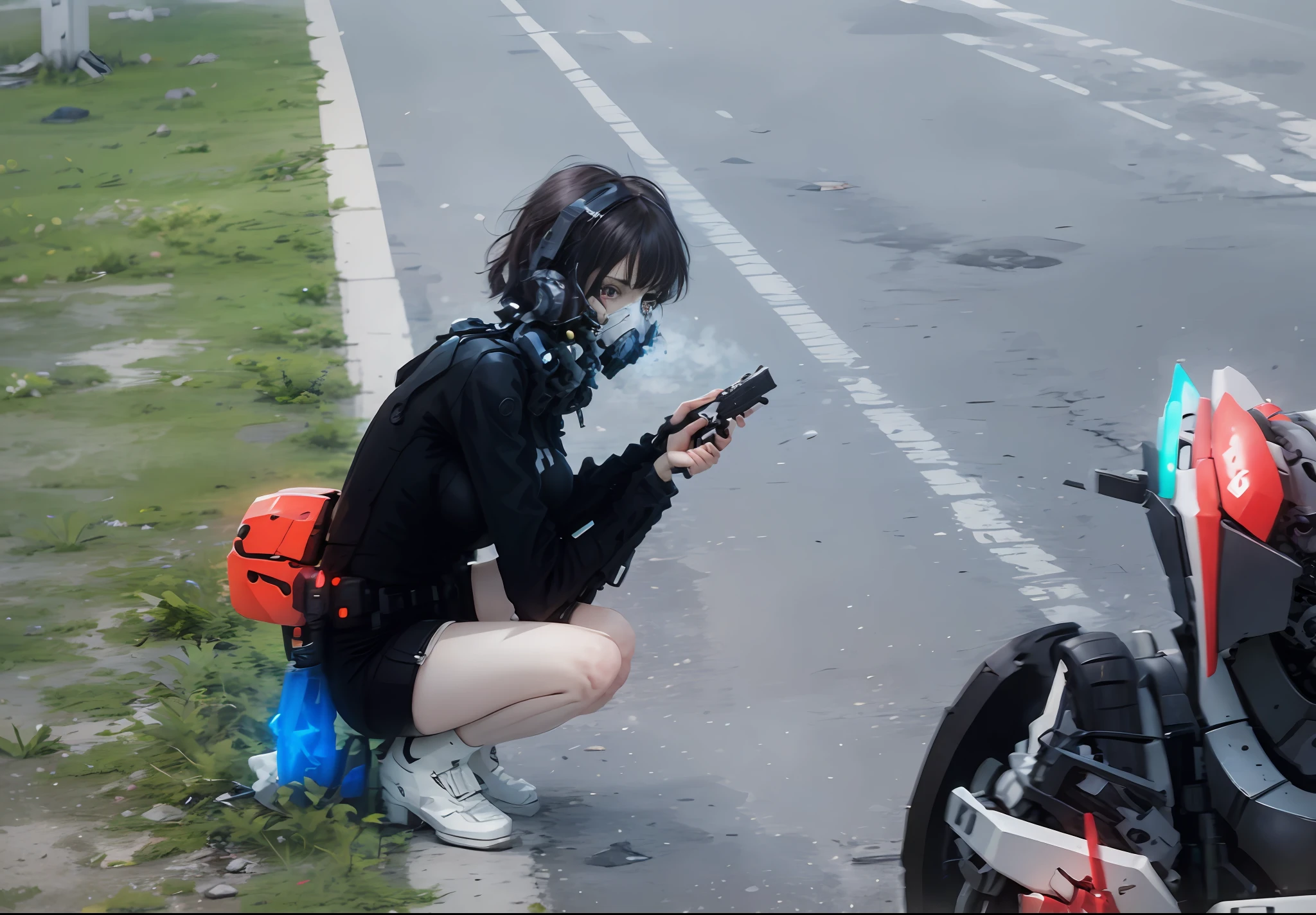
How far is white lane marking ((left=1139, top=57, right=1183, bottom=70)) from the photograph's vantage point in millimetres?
12859

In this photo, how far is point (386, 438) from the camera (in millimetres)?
3225

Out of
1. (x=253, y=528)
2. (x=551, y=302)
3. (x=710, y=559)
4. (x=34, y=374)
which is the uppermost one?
(x=551, y=302)

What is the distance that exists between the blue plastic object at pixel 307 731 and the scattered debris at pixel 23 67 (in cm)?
1236

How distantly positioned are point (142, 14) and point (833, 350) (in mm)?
11495

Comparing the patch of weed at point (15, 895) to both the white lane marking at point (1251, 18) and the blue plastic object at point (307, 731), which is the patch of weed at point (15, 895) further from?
the white lane marking at point (1251, 18)

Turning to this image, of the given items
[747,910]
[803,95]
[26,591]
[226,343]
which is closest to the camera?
[747,910]

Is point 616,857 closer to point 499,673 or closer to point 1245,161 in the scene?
point 499,673

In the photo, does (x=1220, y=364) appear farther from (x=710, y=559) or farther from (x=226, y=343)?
(x=226, y=343)

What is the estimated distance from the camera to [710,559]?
512cm

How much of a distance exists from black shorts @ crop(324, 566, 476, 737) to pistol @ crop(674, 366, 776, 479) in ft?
2.33

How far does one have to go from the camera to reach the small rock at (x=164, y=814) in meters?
3.49

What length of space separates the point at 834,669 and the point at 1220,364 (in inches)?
126

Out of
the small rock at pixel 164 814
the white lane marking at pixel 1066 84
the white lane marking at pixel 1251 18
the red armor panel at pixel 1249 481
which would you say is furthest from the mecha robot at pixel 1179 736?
the white lane marking at pixel 1251 18

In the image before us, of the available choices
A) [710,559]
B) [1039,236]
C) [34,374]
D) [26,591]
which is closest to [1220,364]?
[1039,236]
